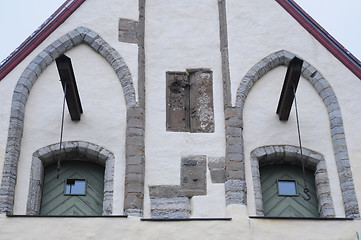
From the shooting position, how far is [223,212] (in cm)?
980

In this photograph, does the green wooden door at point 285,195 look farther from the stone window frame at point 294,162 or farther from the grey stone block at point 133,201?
the grey stone block at point 133,201

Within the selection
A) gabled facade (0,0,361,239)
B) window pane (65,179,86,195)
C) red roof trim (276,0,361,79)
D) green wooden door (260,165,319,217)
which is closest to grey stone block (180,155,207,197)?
gabled facade (0,0,361,239)

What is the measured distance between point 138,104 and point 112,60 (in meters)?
0.77

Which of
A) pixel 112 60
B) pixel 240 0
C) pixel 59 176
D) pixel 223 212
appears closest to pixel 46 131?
pixel 59 176

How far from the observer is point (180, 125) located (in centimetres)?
1059

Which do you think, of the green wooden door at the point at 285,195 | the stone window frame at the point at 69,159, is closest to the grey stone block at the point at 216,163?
the green wooden door at the point at 285,195

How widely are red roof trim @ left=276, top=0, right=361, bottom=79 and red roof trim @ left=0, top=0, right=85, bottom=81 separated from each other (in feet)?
9.41

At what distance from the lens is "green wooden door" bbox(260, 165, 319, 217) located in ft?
33.6

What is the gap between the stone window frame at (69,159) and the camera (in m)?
9.89

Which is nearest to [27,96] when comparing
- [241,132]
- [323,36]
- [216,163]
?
[216,163]

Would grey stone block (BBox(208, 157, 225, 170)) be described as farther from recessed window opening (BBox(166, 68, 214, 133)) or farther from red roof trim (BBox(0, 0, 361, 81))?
red roof trim (BBox(0, 0, 361, 81))

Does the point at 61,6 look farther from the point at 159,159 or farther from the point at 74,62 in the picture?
the point at 159,159

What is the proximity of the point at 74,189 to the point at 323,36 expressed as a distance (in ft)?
12.9

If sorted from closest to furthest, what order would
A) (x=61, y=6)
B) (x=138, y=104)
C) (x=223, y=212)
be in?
(x=223, y=212), (x=138, y=104), (x=61, y=6)
